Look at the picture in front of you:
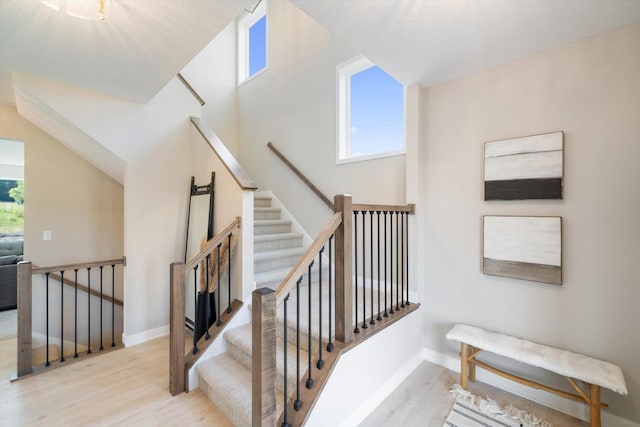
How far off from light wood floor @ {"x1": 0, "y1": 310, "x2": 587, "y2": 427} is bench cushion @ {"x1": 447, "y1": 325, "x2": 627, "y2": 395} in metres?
0.43

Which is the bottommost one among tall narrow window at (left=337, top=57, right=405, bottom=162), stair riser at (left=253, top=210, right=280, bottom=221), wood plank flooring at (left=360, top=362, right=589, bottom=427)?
wood plank flooring at (left=360, top=362, right=589, bottom=427)

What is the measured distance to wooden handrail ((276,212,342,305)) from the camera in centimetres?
140

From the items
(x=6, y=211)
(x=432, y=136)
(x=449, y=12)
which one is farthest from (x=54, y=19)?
(x=6, y=211)

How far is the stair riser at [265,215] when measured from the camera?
146 inches

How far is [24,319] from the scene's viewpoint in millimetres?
2322

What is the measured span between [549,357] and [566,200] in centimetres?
106

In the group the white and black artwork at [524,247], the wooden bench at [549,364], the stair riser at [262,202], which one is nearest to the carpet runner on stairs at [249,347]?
the wooden bench at [549,364]

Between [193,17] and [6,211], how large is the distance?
24.5ft

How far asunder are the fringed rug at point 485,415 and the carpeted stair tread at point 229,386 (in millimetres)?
1201

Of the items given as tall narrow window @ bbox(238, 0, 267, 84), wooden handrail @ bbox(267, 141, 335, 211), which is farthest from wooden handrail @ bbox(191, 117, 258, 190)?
tall narrow window @ bbox(238, 0, 267, 84)

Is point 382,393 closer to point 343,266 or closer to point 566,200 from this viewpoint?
point 343,266

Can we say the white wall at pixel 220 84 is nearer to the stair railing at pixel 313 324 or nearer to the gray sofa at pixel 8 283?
the stair railing at pixel 313 324

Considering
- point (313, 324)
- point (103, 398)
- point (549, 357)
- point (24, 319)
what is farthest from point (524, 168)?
point (24, 319)

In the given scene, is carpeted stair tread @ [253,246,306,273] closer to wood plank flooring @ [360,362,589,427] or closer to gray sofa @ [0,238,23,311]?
wood plank flooring @ [360,362,589,427]
